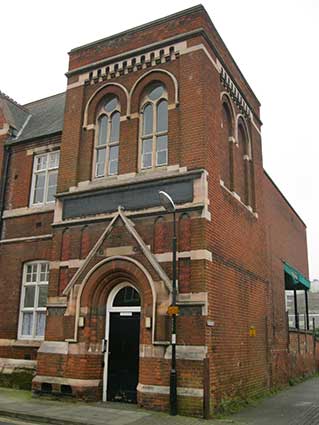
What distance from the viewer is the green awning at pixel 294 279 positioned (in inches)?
913

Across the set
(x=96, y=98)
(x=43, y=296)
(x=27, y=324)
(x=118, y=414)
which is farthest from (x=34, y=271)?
(x=118, y=414)

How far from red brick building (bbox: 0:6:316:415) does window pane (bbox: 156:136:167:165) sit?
0.03 meters

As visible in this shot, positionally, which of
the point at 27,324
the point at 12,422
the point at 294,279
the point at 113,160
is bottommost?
the point at 12,422

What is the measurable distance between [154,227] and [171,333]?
298 centimetres

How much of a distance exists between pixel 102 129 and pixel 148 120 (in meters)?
1.78

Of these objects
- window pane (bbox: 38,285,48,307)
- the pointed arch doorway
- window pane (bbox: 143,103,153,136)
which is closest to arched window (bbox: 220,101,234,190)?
window pane (bbox: 143,103,153,136)

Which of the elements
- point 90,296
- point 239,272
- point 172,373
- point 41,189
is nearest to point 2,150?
point 41,189

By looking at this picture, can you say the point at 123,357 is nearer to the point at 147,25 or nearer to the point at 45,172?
the point at 45,172

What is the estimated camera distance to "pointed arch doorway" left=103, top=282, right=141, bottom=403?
12461 millimetres

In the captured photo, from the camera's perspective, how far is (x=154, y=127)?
1420 cm

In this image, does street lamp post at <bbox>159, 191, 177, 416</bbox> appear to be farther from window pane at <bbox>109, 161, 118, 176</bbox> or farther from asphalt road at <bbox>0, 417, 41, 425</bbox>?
window pane at <bbox>109, 161, 118, 176</bbox>

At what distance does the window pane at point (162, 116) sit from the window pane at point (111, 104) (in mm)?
1689

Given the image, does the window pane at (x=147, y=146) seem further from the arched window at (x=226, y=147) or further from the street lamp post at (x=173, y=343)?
the street lamp post at (x=173, y=343)

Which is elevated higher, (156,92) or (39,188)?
(156,92)
